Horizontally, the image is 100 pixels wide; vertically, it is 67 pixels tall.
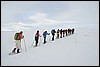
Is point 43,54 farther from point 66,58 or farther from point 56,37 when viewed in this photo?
point 56,37

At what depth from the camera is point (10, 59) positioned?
1323 cm

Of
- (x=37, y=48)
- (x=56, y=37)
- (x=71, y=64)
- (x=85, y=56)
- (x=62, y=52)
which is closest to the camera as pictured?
(x=71, y=64)

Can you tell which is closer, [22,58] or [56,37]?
[22,58]

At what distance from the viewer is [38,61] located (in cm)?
1252

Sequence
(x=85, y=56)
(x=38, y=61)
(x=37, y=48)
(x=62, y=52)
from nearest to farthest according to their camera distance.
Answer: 1. (x=38, y=61)
2. (x=85, y=56)
3. (x=62, y=52)
4. (x=37, y=48)

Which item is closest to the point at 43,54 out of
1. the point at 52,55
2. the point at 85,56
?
the point at 52,55

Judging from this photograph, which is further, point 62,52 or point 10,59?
point 62,52

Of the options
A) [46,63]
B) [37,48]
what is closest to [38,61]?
[46,63]

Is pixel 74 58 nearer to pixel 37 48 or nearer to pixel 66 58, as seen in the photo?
pixel 66 58

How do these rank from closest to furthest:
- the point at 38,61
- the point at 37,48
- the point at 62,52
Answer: the point at 38,61
the point at 62,52
the point at 37,48

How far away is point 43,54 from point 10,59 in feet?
6.45

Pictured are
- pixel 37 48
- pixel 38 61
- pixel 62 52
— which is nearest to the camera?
pixel 38 61

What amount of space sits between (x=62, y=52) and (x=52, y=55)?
3.44 feet

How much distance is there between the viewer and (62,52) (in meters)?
14.6
